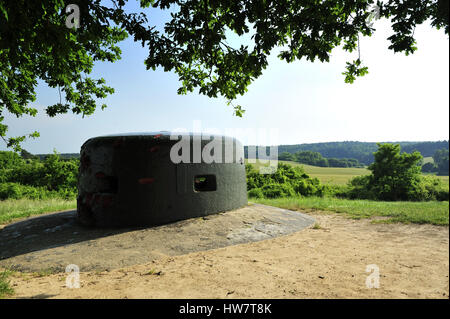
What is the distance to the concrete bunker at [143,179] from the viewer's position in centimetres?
622

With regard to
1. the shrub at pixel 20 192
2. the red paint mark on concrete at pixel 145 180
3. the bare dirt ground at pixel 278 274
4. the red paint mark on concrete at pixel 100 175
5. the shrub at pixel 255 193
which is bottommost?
the shrub at pixel 255 193

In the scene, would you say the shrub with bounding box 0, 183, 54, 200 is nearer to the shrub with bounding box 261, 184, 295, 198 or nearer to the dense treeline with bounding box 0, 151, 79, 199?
the dense treeline with bounding box 0, 151, 79, 199

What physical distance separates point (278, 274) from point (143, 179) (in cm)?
370

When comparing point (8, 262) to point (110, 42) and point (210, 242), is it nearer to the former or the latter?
point (210, 242)

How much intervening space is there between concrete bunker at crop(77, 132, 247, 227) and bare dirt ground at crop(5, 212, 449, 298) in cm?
178

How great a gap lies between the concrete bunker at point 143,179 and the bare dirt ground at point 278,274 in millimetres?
1780

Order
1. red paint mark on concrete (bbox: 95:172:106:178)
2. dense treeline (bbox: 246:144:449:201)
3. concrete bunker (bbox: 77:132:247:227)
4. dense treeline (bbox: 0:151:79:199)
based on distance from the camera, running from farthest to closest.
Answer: dense treeline (bbox: 246:144:449:201)
dense treeline (bbox: 0:151:79:199)
red paint mark on concrete (bbox: 95:172:106:178)
concrete bunker (bbox: 77:132:247:227)

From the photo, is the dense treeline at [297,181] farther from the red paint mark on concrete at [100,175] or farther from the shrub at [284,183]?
the red paint mark on concrete at [100,175]

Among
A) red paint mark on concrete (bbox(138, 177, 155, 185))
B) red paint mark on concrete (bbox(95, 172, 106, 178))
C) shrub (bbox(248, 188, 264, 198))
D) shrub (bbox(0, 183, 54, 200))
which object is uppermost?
red paint mark on concrete (bbox(95, 172, 106, 178))

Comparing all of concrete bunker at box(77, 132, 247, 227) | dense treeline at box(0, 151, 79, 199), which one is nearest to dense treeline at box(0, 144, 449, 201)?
dense treeline at box(0, 151, 79, 199)

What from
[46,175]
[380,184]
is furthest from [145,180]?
[380,184]

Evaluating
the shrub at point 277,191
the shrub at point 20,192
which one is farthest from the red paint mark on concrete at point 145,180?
the shrub at point 20,192

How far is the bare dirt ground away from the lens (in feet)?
11.0

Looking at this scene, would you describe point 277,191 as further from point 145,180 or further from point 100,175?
point 100,175
